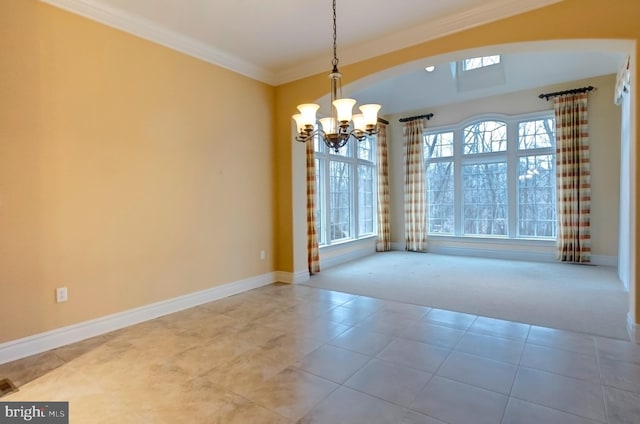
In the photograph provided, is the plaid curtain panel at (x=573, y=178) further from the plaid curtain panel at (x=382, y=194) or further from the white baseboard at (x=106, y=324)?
the white baseboard at (x=106, y=324)

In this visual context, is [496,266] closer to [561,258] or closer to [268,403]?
[561,258]

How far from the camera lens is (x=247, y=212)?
4.50 m

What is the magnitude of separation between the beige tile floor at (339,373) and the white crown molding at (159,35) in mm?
2889

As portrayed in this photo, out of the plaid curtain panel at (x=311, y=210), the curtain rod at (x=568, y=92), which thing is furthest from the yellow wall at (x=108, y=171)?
the curtain rod at (x=568, y=92)

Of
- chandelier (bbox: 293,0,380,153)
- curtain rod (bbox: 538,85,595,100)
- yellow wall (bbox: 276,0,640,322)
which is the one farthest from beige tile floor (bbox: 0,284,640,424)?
curtain rod (bbox: 538,85,595,100)

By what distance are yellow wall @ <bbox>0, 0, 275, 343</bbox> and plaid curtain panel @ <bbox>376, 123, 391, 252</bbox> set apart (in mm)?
3766

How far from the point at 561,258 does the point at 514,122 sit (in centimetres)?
263

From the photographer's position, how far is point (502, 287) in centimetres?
439

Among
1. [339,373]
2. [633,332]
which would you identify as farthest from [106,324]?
[633,332]

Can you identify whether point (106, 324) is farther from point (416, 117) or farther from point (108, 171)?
point (416, 117)

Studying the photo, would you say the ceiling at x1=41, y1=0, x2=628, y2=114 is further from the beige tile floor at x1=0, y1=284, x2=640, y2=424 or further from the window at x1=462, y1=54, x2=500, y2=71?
the beige tile floor at x1=0, y1=284, x2=640, y2=424

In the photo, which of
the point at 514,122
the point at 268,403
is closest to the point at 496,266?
the point at 514,122

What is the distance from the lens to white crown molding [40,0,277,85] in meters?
2.92

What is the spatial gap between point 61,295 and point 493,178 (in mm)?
7005
